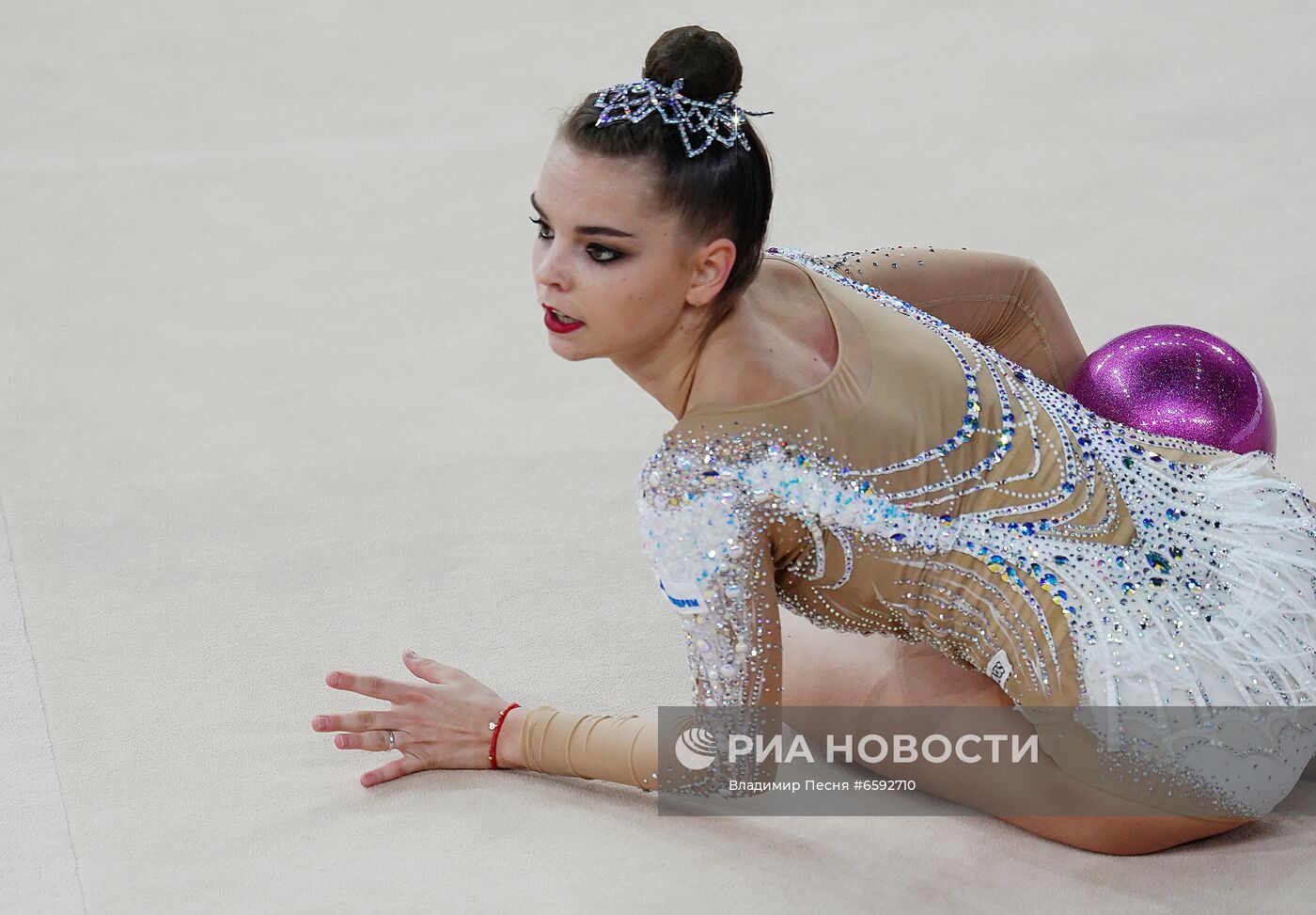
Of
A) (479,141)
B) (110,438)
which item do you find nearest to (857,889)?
(110,438)

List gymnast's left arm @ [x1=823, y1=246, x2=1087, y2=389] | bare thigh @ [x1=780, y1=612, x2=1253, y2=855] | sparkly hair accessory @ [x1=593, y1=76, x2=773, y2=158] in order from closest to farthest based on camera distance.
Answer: sparkly hair accessory @ [x1=593, y1=76, x2=773, y2=158] → bare thigh @ [x1=780, y1=612, x2=1253, y2=855] → gymnast's left arm @ [x1=823, y1=246, x2=1087, y2=389]

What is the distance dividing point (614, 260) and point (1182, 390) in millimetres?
1087

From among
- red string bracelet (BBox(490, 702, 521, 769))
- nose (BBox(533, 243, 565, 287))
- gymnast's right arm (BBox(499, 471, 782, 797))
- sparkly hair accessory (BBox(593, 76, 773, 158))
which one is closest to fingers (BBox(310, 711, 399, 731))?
red string bracelet (BBox(490, 702, 521, 769))

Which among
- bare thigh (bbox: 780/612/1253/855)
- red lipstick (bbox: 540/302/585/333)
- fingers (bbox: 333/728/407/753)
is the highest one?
red lipstick (bbox: 540/302/585/333)

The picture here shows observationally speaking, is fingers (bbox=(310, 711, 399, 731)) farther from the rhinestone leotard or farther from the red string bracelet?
the rhinestone leotard

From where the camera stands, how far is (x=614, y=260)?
1.80 metres

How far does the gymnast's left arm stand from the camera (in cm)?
237

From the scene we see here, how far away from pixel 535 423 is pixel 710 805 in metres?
1.23

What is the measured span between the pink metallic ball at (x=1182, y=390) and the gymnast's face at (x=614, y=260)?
90cm

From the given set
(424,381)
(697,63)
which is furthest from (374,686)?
(424,381)

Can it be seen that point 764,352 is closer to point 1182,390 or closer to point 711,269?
point 711,269

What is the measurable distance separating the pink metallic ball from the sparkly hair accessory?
0.95 meters

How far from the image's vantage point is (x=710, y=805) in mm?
2092

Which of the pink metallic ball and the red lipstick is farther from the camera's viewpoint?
the pink metallic ball
